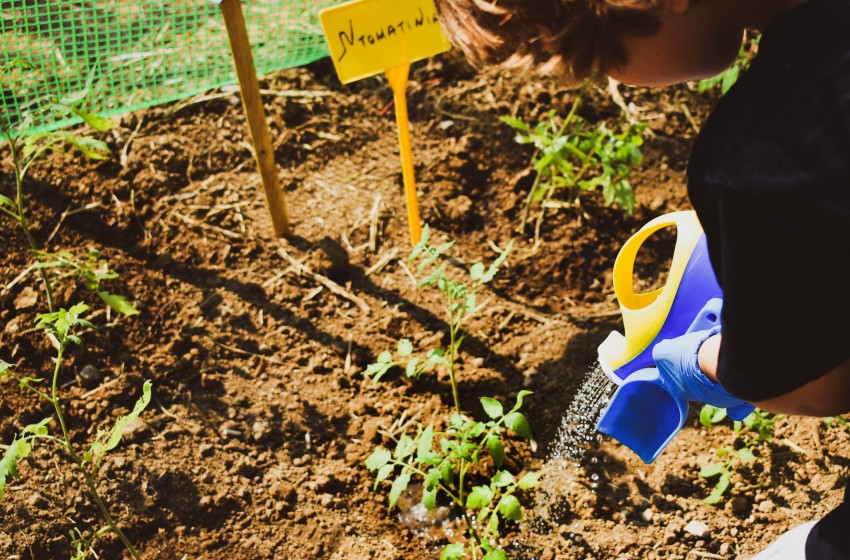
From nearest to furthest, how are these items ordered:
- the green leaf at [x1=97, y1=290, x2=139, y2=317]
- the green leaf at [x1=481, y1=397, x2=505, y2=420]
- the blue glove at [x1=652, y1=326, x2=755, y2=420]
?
the blue glove at [x1=652, y1=326, x2=755, y2=420]
the green leaf at [x1=481, y1=397, x2=505, y2=420]
the green leaf at [x1=97, y1=290, x2=139, y2=317]

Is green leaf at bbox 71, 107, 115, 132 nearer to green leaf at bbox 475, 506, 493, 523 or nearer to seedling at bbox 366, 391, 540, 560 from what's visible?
seedling at bbox 366, 391, 540, 560

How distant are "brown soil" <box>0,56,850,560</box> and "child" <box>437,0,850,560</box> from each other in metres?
0.77

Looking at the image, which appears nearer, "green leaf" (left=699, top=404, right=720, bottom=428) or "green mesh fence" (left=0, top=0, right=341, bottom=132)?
"green leaf" (left=699, top=404, right=720, bottom=428)

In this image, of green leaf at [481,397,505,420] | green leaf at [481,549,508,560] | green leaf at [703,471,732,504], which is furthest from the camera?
green leaf at [703,471,732,504]

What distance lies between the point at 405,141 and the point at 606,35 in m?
1.13

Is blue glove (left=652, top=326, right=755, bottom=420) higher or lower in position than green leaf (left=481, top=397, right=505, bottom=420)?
higher

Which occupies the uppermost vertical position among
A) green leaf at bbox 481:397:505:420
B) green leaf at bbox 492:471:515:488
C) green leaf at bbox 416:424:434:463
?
green leaf at bbox 481:397:505:420

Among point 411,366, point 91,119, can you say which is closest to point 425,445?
point 411,366

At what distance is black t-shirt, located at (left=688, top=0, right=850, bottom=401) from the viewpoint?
33.7 inches

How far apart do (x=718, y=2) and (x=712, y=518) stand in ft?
3.95

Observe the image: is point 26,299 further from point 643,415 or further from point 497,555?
point 643,415

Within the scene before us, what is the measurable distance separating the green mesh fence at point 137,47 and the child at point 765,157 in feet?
5.57

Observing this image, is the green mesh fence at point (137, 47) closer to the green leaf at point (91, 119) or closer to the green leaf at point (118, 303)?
the green leaf at point (91, 119)

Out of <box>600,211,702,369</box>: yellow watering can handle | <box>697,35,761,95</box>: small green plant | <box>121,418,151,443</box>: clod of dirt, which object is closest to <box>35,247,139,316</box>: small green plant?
<box>121,418,151,443</box>: clod of dirt
